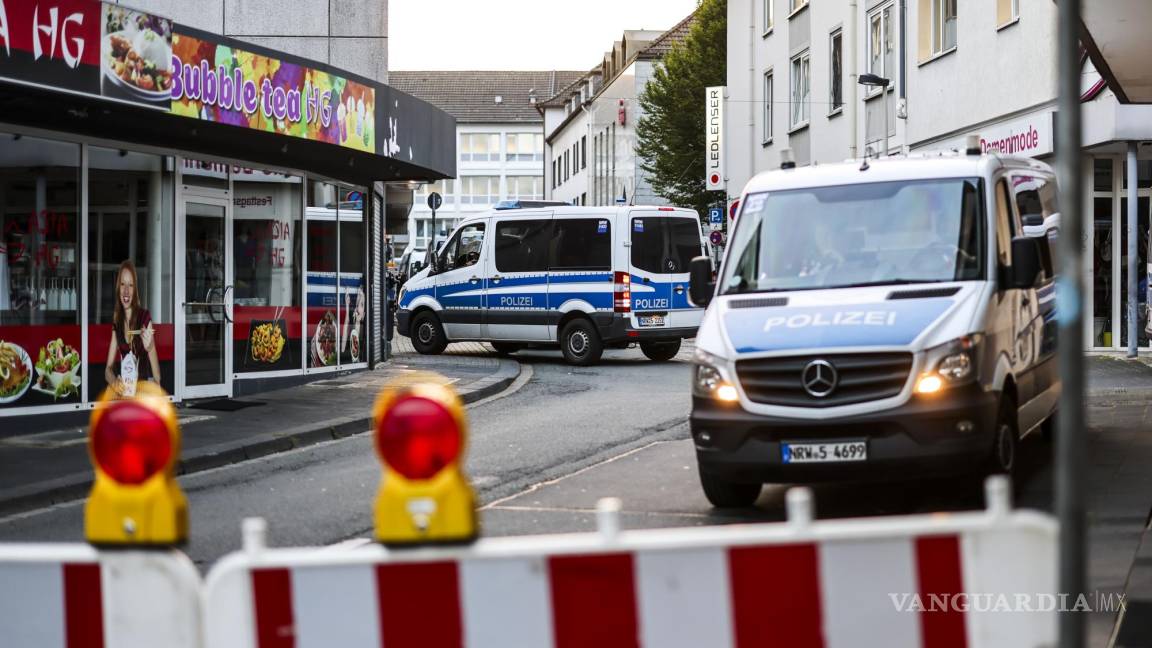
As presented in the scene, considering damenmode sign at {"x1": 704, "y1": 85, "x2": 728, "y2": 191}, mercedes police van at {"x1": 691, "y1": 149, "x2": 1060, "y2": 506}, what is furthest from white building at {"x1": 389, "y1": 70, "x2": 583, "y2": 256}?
mercedes police van at {"x1": 691, "y1": 149, "x2": 1060, "y2": 506}

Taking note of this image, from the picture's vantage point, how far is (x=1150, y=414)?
13.7m

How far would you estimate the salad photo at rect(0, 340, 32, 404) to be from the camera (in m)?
13.6

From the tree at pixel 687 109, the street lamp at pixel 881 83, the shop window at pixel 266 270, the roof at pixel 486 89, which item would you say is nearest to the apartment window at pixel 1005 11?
the street lamp at pixel 881 83

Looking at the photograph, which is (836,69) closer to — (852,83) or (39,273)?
(852,83)

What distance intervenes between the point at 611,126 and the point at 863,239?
210 feet

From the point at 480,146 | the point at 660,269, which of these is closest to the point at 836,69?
the point at 660,269

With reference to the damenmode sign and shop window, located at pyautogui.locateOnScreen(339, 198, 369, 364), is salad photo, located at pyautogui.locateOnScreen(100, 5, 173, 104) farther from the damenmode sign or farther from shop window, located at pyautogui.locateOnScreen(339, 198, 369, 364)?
the damenmode sign

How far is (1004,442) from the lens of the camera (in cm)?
838

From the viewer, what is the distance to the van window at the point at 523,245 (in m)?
23.7

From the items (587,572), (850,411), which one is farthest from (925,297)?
(587,572)

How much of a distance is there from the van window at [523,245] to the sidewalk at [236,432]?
3496 millimetres

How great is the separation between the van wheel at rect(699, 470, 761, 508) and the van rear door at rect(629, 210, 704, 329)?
14055mm

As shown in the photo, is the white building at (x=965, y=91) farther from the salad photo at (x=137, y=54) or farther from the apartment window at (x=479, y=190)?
the apartment window at (x=479, y=190)

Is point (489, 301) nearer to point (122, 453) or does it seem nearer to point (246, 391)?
point (246, 391)
